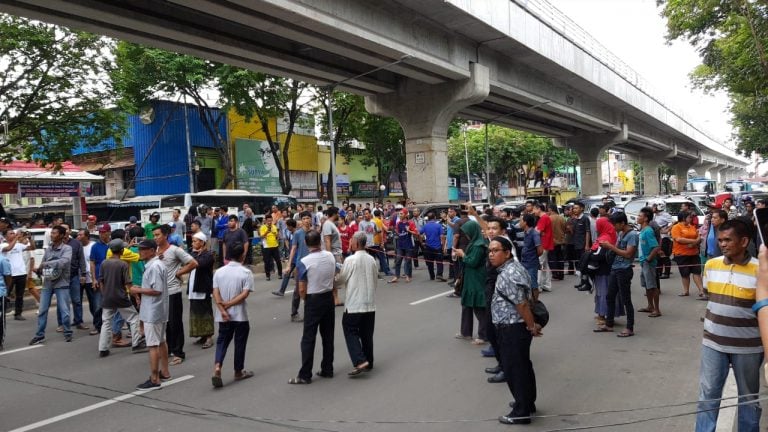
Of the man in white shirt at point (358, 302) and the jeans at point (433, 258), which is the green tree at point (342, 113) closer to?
the jeans at point (433, 258)

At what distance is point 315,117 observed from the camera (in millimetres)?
35906

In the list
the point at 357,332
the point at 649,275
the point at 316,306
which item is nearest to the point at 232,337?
the point at 316,306

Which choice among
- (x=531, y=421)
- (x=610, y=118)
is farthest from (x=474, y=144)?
(x=531, y=421)

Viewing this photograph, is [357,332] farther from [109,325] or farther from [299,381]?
[109,325]

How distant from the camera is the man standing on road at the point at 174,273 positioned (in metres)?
7.14

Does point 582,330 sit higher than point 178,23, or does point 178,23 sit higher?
point 178,23

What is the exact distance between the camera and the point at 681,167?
7038 cm

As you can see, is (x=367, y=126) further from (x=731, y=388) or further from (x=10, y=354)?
(x=731, y=388)

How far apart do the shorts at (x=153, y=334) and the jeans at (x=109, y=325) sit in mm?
1783

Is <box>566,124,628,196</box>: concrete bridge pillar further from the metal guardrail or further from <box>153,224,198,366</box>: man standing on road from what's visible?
<box>153,224,198,366</box>: man standing on road

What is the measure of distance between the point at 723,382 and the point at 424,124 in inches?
744

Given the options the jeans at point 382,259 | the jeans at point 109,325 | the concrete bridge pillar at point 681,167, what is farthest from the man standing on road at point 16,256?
the concrete bridge pillar at point 681,167

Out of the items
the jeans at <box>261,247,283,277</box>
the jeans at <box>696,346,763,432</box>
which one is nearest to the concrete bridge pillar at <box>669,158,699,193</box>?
the jeans at <box>261,247,283,277</box>

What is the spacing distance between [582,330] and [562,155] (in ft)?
161
